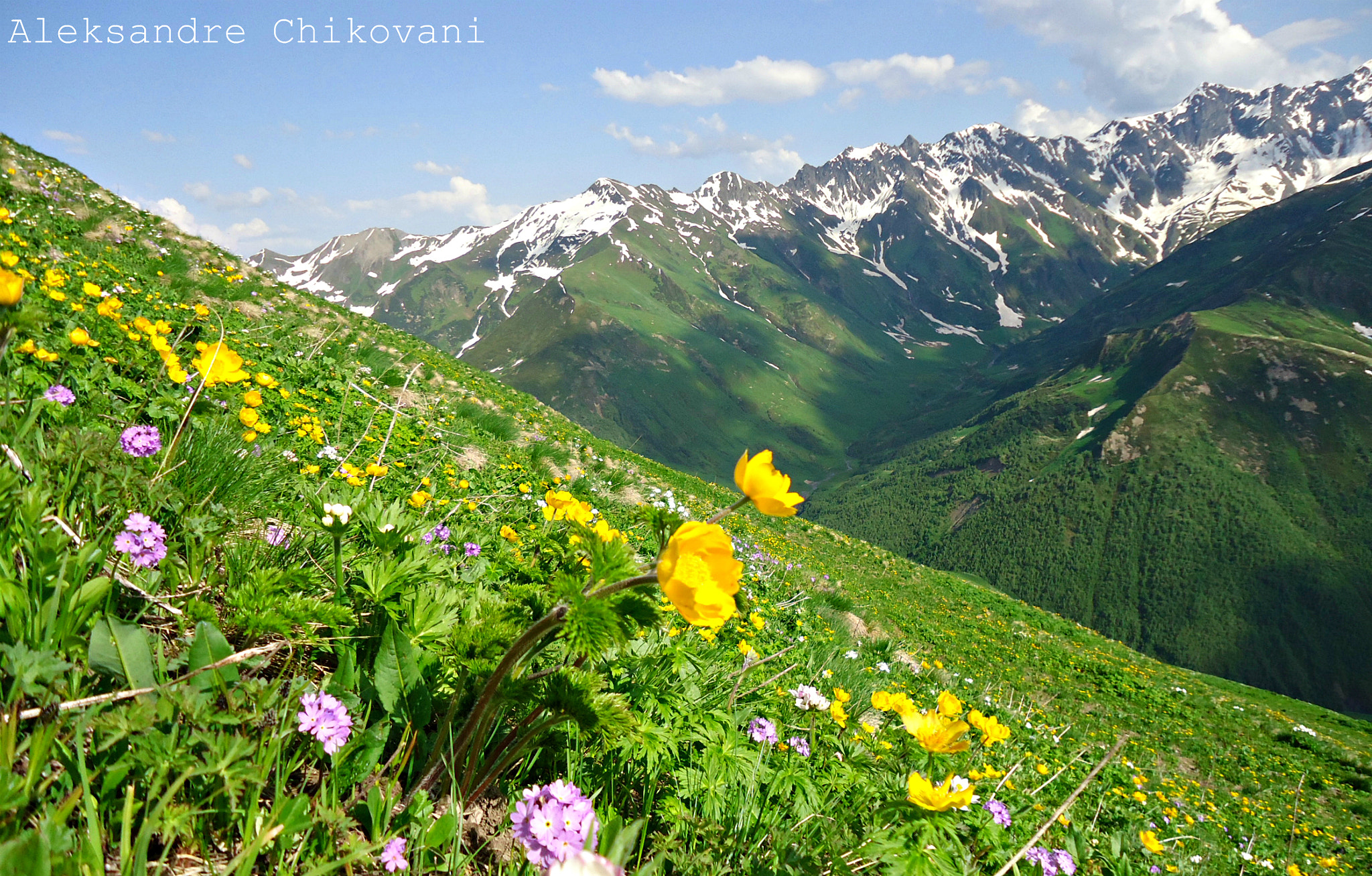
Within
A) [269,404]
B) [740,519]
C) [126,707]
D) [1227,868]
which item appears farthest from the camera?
[740,519]

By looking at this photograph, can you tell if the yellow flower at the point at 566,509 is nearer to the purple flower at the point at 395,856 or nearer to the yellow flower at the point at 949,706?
the purple flower at the point at 395,856

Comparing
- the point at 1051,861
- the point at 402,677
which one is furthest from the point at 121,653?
the point at 1051,861

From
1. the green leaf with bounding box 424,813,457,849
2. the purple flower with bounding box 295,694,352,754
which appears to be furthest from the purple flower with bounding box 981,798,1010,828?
the purple flower with bounding box 295,694,352,754

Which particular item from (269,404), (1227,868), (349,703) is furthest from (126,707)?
(1227,868)

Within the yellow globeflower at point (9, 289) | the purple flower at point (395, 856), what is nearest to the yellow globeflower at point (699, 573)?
the purple flower at point (395, 856)

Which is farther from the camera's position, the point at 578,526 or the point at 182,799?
the point at 578,526

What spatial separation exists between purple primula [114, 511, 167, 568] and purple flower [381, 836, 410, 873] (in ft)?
4.39

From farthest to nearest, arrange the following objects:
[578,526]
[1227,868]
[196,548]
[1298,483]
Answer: [1298,483] → [1227,868] → [578,526] → [196,548]

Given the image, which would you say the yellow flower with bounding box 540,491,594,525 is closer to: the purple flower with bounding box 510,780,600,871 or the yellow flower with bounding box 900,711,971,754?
the purple flower with bounding box 510,780,600,871

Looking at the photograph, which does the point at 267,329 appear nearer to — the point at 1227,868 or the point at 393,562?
the point at 393,562

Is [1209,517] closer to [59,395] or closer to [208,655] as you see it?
[208,655]

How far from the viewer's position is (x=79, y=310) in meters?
4.88

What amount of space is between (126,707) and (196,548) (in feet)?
3.21

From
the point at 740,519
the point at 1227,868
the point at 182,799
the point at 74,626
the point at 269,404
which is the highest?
the point at 269,404
